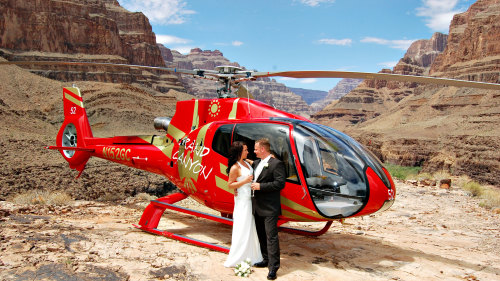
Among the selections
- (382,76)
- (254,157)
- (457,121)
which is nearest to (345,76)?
(382,76)

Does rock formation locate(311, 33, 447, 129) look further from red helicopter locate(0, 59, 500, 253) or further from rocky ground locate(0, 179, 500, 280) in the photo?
red helicopter locate(0, 59, 500, 253)

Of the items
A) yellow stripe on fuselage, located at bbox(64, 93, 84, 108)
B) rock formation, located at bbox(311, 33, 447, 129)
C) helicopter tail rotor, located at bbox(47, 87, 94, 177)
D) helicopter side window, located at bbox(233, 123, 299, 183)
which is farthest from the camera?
rock formation, located at bbox(311, 33, 447, 129)

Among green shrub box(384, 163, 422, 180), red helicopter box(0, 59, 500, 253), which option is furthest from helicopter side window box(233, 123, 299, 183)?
green shrub box(384, 163, 422, 180)

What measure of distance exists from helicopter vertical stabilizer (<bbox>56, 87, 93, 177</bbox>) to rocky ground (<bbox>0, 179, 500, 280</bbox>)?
1301mm

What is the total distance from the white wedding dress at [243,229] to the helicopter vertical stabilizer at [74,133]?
630cm

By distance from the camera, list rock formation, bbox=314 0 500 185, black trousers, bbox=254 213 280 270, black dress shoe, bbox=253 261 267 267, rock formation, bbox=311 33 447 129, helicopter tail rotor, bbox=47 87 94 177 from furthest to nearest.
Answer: rock formation, bbox=311 33 447 129, rock formation, bbox=314 0 500 185, helicopter tail rotor, bbox=47 87 94 177, black dress shoe, bbox=253 261 267 267, black trousers, bbox=254 213 280 270

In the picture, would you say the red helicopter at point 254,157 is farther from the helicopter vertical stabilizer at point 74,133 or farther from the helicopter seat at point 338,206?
the helicopter vertical stabilizer at point 74,133

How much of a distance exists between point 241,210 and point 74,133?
24.6 feet

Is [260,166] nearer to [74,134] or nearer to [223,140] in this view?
[223,140]

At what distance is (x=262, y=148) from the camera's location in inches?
205

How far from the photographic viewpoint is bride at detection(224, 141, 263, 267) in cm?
523

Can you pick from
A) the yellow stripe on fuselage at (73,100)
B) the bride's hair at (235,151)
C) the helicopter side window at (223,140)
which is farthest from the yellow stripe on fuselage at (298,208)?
the yellow stripe on fuselage at (73,100)

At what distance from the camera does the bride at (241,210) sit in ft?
17.2

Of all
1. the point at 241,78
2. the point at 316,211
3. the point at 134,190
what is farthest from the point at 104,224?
the point at 134,190
